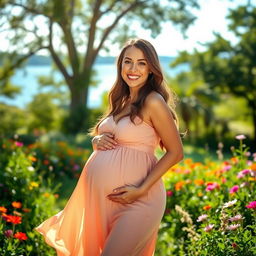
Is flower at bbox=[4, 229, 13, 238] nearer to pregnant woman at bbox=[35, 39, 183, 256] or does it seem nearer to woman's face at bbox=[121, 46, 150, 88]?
pregnant woman at bbox=[35, 39, 183, 256]

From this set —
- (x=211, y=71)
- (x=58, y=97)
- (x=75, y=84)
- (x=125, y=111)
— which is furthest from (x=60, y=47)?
(x=125, y=111)

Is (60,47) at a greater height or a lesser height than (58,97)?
greater

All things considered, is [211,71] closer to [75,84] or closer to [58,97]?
[75,84]

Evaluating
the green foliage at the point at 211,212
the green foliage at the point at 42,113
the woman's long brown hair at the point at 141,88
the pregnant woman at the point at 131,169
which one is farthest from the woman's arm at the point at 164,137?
the green foliage at the point at 42,113

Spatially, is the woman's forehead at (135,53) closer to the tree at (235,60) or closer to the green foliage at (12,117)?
the tree at (235,60)

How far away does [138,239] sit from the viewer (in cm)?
304

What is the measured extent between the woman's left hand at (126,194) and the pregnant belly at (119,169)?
57 mm

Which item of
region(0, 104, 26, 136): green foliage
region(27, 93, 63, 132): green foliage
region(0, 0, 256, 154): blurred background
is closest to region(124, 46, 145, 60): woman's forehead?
region(0, 0, 256, 154): blurred background

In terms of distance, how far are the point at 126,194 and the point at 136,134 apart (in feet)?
1.30

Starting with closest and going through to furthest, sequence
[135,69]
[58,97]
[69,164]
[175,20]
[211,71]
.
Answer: [135,69] → [69,164] → [175,20] → [211,71] → [58,97]

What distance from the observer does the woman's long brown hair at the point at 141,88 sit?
3.25 m

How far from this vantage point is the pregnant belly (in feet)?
10.3

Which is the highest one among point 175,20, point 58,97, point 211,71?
point 175,20

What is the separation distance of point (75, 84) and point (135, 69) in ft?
60.6
